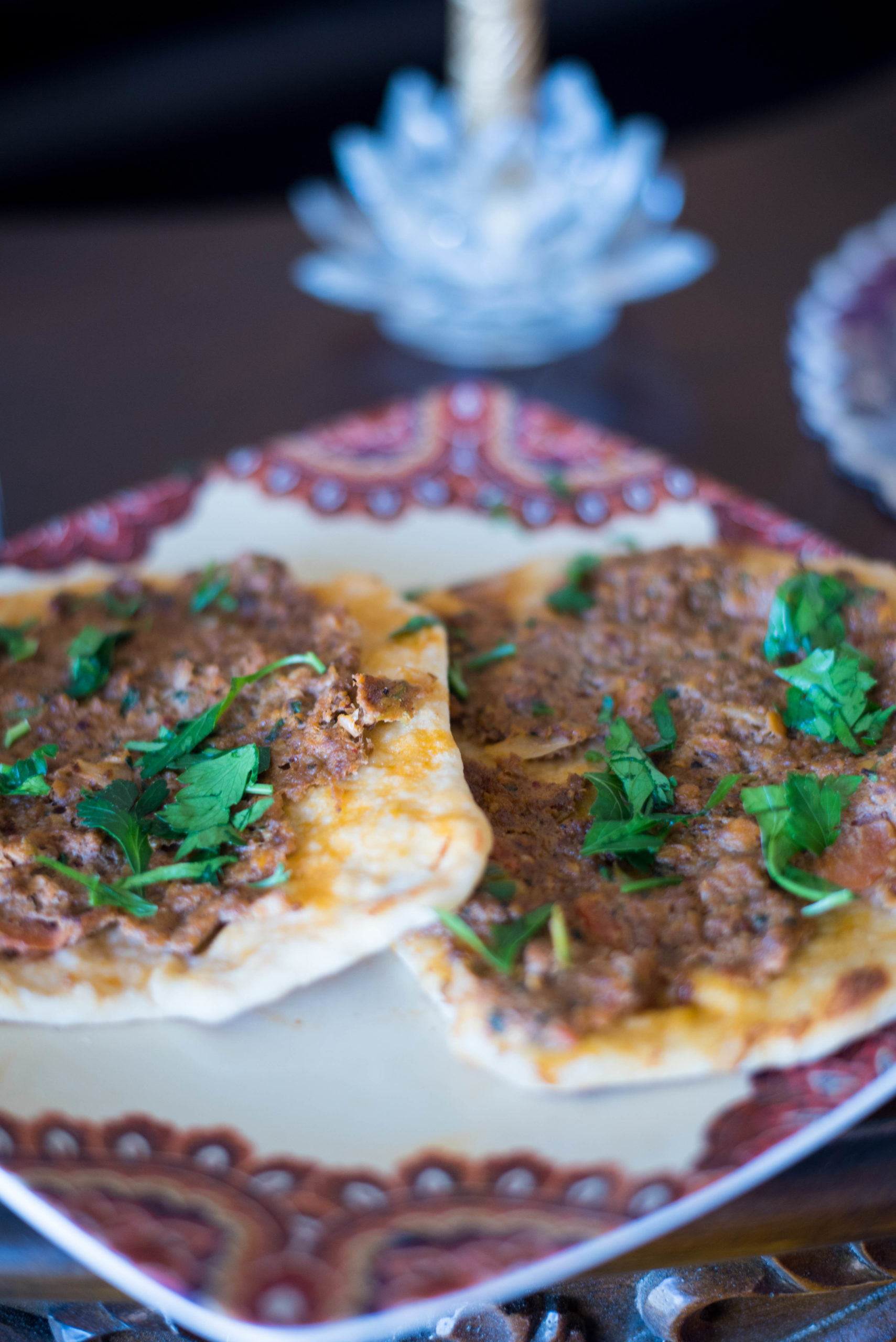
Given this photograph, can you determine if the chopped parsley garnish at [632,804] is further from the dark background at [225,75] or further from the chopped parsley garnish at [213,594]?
the dark background at [225,75]

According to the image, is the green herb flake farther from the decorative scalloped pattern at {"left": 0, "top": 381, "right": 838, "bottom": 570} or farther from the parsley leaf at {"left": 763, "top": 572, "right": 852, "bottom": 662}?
the decorative scalloped pattern at {"left": 0, "top": 381, "right": 838, "bottom": 570}

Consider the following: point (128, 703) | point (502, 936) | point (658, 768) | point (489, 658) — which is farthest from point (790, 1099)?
point (128, 703)

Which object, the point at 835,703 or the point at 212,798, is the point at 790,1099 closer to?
the point at 835,703

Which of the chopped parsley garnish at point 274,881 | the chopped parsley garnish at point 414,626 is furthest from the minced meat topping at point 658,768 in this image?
the chopped parsley garnish at point 274,881

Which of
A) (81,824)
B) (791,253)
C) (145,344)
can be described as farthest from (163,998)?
(791,253)

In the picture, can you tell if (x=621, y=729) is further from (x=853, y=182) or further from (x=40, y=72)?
(x=40, y=72)

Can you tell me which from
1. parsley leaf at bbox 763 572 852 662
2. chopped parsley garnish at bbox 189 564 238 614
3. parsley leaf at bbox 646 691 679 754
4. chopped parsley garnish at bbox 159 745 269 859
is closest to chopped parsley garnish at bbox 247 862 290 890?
chopped parsley garnish at bbox 159 745 269 859
